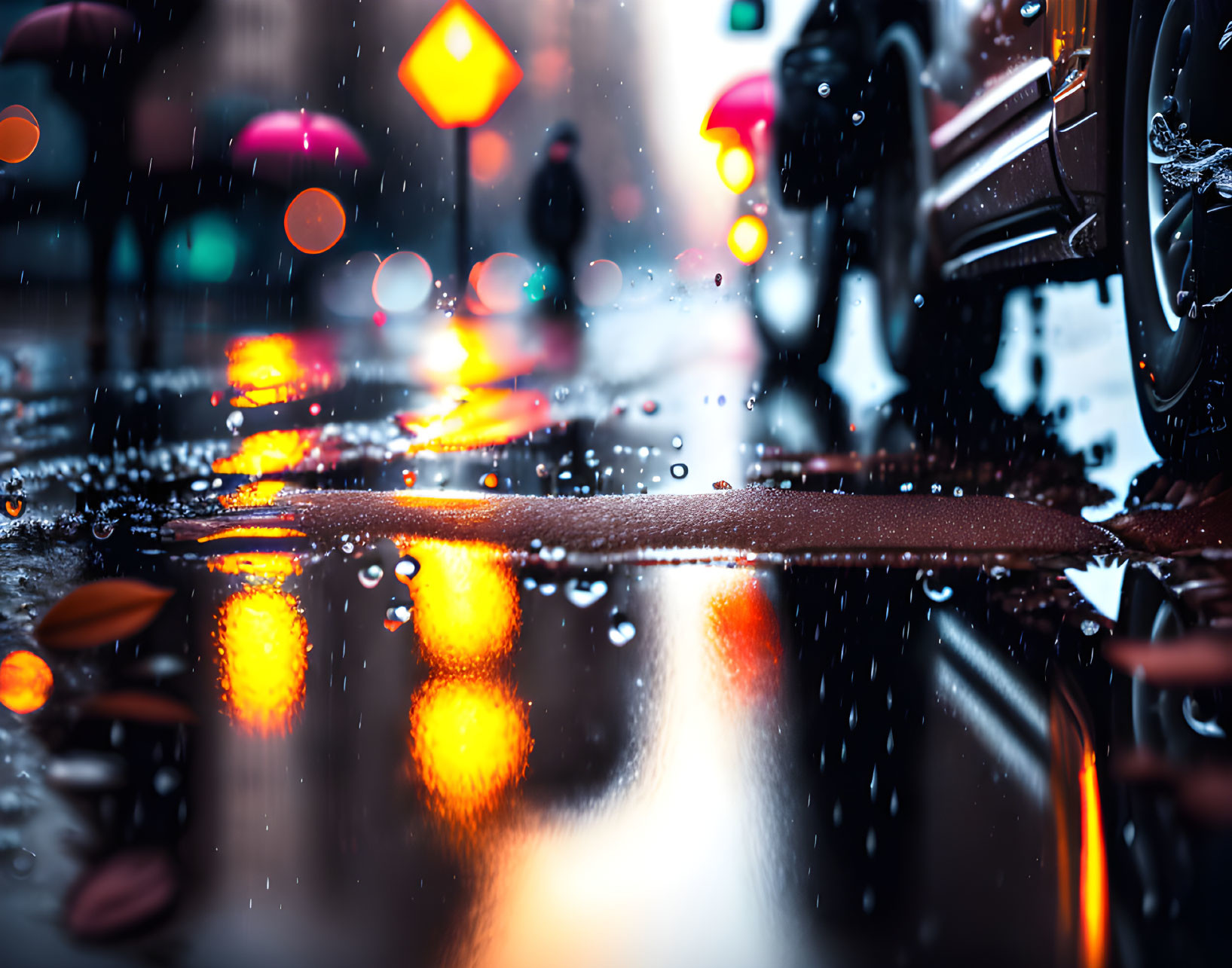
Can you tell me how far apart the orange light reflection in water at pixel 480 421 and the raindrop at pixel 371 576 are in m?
1.19

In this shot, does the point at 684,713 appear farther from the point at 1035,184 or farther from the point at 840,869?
the point at 1035,184

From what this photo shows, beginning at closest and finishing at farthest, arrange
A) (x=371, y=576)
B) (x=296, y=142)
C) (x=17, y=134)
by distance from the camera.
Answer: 1. (x=371, y=576)
2. (x=296, y=142)
3. (x=17, y=134)

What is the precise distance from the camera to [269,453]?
271 centimetres

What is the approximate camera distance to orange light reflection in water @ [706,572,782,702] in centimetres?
97

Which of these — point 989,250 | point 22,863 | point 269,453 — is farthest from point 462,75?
point 22,863

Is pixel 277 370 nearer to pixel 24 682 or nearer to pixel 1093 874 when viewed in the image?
pixel 24 682

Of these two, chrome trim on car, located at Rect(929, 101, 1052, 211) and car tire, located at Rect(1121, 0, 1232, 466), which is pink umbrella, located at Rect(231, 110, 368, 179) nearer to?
chrome trim on car, located at Rect(929, 101, 1052, 211)

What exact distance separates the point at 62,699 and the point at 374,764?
16.2 inches

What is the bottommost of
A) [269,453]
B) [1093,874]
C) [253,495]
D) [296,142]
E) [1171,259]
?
[1093,874]

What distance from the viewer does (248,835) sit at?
0.64 metres

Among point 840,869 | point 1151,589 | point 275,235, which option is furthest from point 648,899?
point 275,235

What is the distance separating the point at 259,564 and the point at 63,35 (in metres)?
4.10

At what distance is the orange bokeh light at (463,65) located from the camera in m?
3.65

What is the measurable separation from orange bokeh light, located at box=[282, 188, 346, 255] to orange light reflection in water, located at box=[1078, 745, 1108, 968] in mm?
4592
